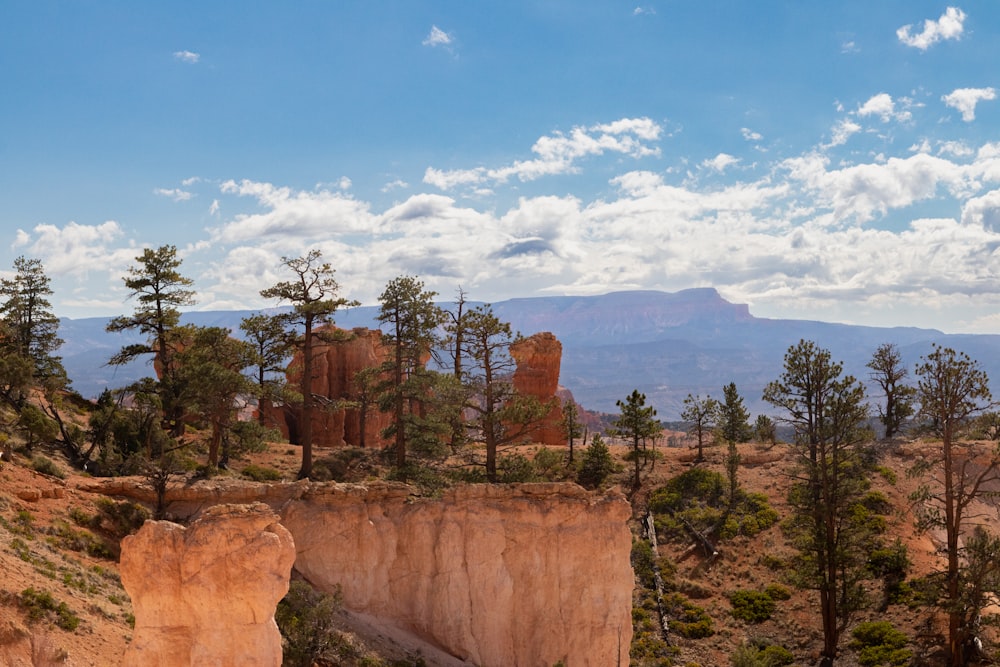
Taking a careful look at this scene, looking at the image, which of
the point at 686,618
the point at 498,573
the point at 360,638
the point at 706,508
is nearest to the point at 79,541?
the point at 360,638

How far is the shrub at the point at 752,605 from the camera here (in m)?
34.1

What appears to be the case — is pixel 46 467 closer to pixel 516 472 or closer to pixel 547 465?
pixel 516 472

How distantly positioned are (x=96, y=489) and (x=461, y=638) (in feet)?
41.8

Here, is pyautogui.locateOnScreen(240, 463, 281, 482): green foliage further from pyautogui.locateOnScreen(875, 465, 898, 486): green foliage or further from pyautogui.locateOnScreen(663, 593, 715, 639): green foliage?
pyautogui.locateOnScreen(875, 465, 898, 486): green foliage

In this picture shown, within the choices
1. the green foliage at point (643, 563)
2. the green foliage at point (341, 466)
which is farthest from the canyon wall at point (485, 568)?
the green foliage at point (341, 466)

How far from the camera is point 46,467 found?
26219 mm

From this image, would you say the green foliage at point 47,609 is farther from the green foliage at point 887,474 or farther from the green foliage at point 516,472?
the green foliage at point 887,474

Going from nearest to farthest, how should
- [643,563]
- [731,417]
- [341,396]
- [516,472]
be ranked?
[516,472] < [643,563] < [731,417] < [341,396]

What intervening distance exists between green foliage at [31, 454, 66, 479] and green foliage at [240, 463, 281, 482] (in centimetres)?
999

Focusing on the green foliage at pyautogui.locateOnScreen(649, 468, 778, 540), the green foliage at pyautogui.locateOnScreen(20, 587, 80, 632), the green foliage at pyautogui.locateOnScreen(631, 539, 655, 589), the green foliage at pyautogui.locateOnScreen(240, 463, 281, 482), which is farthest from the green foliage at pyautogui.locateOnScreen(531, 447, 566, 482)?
the green foliage at pyautogui.locateOnScreen(20, 587, 80, 632)

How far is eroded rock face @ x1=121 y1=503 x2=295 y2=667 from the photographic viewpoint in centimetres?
1405

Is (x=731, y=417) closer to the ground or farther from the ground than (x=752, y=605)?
farther from the ground

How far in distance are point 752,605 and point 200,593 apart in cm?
2751

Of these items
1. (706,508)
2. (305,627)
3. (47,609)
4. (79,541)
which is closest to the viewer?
(47,609)
